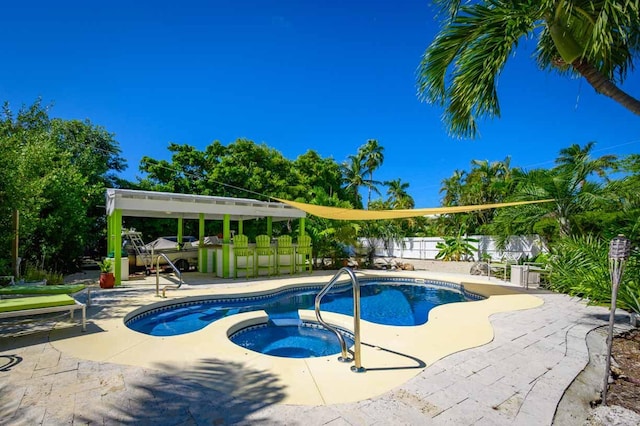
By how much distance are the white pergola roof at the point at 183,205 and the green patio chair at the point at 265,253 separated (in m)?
1.21

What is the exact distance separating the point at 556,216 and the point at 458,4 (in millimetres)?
9912

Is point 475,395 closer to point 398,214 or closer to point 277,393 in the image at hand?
point 277,393

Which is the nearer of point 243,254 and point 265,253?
point 243,254

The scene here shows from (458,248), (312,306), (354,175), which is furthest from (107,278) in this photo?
(354,175)

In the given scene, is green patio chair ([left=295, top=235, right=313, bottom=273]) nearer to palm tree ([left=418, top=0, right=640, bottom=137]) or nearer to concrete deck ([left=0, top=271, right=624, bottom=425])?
concrete deck ([left=0, top=271, right=624, bottom=425])

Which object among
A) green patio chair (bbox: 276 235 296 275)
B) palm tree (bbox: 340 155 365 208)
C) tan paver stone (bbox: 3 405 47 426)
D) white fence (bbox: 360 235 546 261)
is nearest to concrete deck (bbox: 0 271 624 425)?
tan paver stone (bbox: 3 405 47 426)

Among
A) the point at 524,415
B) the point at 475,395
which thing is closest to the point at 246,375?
the point at 475,395

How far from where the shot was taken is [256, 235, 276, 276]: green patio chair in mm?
11758

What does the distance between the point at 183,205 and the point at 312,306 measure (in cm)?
560

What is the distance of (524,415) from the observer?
2.63 meters

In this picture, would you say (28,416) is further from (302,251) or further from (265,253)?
(302,251)

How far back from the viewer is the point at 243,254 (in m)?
11.3

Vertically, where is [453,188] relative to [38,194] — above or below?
above

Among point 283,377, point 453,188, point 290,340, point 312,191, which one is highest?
point 453,188
